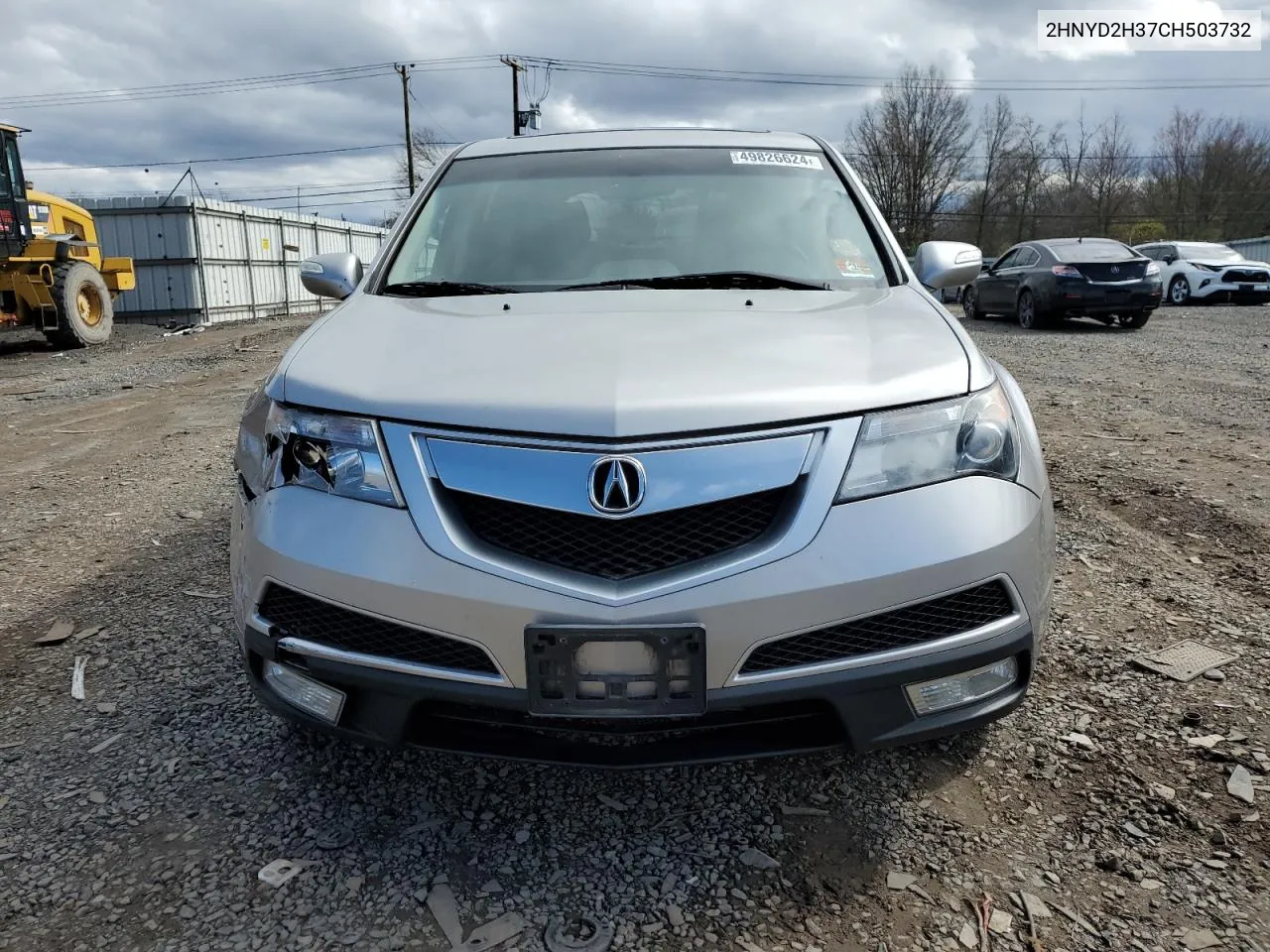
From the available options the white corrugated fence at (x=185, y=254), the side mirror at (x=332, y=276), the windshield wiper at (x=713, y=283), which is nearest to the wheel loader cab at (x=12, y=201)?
the white corrugated fence at (x=185, y=254)

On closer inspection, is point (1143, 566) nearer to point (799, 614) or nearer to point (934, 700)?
point (934, 700)

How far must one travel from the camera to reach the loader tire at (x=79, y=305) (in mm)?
14172

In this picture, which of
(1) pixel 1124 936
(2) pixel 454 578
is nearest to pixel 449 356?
(2) pixel 454 578

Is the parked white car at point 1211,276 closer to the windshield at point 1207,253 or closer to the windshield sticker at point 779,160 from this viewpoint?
the windshield at point 1207,253

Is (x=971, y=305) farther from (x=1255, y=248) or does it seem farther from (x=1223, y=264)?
(x=1255, y=248)

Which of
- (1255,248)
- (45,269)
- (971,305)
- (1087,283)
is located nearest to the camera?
(1087,283)

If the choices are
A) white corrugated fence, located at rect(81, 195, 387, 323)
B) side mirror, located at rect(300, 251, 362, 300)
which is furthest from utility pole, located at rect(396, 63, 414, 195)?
side mirror, located at rect(300, 251, 362, 300)

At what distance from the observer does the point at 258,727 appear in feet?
8.52

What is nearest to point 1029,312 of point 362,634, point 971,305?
point 971,305

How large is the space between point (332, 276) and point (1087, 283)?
12.8 m

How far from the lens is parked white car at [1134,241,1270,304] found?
18828mm

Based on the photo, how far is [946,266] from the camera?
3.14 meters

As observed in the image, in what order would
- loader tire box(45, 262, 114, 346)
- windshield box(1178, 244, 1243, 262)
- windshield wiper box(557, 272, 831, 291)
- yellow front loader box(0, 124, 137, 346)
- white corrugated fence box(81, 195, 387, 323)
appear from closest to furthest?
windshield wiper box(557, 272, 831, 291) < yellow front loader box(0, 124, 137, 346) < loader tire box(45, 262, 114, 346) < windshield box(1178, 244, 1243, 262) < white corrugated fence box(81, 195, 387, 323)

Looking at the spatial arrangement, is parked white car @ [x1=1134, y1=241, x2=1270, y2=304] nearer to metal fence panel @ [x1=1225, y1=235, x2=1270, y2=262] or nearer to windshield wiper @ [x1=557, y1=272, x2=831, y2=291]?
windshield wiper @ [x1=557, y1=272, x2=831, y2=291]
